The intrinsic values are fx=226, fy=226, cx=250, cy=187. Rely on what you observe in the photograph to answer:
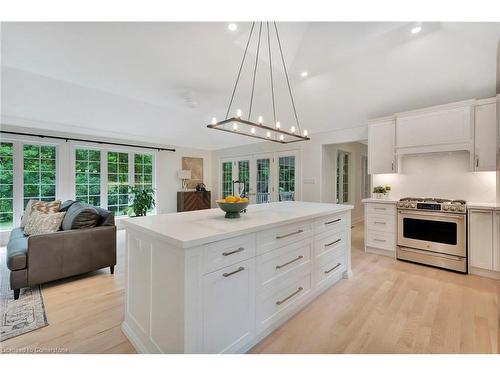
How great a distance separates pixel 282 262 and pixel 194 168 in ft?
19.3

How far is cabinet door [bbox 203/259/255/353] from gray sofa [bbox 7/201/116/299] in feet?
7.34

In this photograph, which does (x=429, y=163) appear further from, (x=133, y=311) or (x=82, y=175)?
(x=82, y=175)

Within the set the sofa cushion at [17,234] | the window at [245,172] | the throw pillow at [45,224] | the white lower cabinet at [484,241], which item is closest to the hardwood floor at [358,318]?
the white lower cabinet at [484,241]

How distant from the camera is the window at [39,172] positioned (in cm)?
453

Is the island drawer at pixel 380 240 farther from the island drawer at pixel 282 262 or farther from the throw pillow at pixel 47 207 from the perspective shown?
the throw pillow at pixel 47 207

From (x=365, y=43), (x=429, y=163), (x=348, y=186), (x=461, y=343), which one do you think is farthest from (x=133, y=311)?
(x=348, y=186)

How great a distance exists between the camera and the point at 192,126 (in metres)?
6.16

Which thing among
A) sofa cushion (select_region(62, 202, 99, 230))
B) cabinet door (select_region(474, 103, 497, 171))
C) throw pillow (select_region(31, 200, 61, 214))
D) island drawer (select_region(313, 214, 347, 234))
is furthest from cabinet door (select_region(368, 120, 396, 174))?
throw pillow (select_region(31, 200, 61, 214))

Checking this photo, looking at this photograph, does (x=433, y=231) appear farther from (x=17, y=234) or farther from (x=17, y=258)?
(x=17, y=234)

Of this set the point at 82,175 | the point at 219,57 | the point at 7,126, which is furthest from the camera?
the point at 82,175

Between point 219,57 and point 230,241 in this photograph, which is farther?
point 219,57

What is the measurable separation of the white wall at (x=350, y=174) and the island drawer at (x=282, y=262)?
339 centimetres
